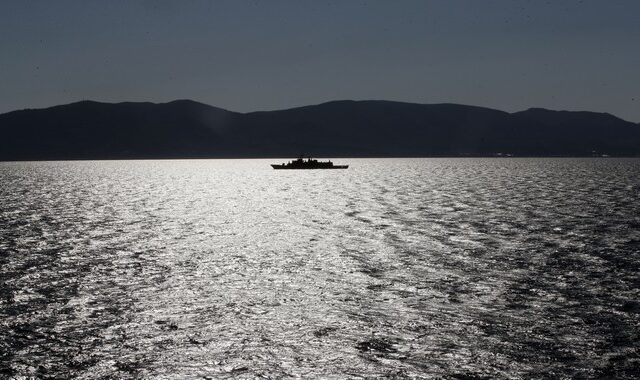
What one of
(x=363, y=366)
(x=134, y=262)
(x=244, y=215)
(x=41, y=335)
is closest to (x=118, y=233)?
(x=134, y=262)

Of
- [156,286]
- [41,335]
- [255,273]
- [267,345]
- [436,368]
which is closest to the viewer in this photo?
[436,368]

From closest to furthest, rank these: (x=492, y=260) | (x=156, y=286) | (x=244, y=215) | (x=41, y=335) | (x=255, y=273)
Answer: (x=41, y=335) → (x=156, y=286) → (x=255, y=273) → (x=492, y=260) → (x=244, y=215)

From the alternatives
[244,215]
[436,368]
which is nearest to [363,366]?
[436,368]

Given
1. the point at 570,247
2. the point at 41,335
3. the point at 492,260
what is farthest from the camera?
the point at 570,247

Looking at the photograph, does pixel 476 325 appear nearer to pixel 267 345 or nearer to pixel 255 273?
pixel 267 345

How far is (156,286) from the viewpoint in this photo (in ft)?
113

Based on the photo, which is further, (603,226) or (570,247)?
(603,226)

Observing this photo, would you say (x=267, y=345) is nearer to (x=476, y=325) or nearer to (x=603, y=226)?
(x=476, y=325)

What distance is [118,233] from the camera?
200 feet

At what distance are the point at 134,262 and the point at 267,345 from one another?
22.6 m

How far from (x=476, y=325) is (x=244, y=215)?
61750mm

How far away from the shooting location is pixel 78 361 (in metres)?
21.4

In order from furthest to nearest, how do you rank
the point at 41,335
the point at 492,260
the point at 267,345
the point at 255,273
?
the point at 492,260, the point at 255,273, the point at 41,335, the point at 267,345

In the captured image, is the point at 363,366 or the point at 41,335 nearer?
the point at 363,366
